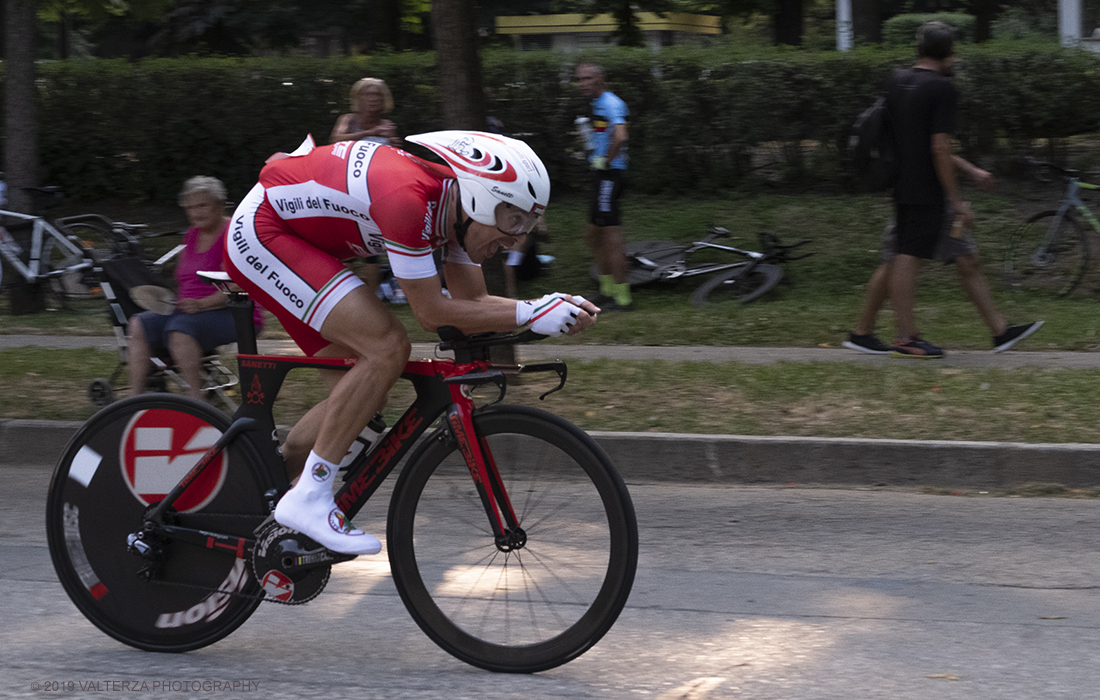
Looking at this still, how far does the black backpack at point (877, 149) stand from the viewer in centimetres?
828

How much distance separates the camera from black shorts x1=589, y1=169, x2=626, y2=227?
1070 centimetres

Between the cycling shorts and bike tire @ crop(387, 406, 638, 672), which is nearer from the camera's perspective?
bike tire @ crop(387, 406, 638, 672)

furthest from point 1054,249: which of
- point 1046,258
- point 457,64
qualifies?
point 457,64

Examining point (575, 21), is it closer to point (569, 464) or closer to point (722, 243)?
point (722, 243)

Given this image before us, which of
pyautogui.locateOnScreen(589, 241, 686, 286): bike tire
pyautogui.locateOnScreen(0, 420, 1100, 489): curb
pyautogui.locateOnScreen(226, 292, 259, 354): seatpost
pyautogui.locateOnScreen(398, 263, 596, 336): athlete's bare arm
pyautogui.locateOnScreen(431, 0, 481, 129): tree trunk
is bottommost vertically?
pyautogui.locateOnScreen(0, 420, 1100, 489): curb

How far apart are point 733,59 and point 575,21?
18.9m

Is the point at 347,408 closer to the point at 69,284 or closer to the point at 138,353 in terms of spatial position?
the point at 138,353

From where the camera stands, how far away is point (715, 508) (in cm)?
586

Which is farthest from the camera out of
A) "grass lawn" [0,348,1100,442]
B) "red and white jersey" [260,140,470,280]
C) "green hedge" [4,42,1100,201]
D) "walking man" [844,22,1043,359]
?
"green hedge" [4,42,1100,201]

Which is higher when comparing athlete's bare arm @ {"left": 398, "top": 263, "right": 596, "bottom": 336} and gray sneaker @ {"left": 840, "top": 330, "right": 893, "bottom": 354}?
athlete's bare arm @ {"left": 398, "top": 263, "right": 596, "bottom": 336}

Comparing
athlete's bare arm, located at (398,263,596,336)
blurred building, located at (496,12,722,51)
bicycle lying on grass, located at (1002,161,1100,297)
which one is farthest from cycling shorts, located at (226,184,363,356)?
blurred building, located at (496,12,722,51)

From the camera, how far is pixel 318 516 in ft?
12.1

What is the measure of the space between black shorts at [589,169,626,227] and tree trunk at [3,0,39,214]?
519 cm

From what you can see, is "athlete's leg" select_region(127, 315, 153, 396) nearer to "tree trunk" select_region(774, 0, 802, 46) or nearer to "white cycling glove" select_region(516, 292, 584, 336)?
"white cycling glove" select_region(516, 292, 584, 336)
